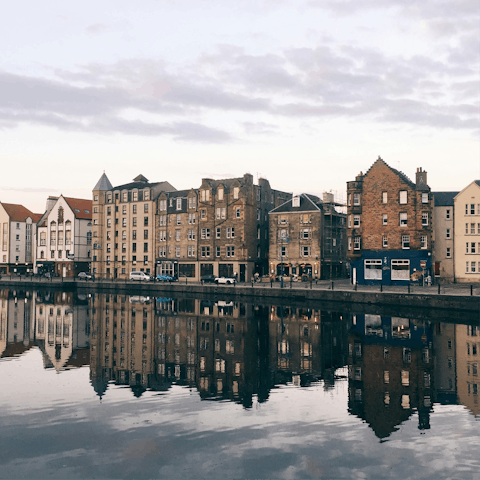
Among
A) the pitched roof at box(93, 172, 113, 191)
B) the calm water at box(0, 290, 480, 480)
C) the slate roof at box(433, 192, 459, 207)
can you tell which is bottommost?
the calm water at box(0, 290, 480, 480)

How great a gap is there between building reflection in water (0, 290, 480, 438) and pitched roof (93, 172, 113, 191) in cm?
5656

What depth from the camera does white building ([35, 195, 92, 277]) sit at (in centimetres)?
10912

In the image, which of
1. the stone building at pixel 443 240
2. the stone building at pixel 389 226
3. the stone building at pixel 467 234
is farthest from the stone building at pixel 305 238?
the stone building at pixel 467 234

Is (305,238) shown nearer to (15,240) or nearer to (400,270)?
(400,270)

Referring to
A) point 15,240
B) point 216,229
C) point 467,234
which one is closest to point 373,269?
point 467,234

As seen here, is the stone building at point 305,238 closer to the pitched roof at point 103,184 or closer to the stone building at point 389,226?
the stone building at point 389,226

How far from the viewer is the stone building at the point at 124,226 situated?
323 ft

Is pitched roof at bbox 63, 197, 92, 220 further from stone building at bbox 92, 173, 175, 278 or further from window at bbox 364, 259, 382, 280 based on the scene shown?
window at bbox 364, 259, 382, 280

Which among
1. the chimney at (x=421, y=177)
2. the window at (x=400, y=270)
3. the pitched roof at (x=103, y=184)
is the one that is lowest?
the window at (x=400, y=270)

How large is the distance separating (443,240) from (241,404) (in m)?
Answer: 60.7

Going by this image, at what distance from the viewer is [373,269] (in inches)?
2721

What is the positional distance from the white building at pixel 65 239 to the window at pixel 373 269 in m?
64.6

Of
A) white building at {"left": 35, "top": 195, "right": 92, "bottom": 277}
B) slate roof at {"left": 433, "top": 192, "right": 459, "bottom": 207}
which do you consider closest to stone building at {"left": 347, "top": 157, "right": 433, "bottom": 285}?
slate roof at {"left": 433, "top": 192, "right": 459, "bottom": 207}

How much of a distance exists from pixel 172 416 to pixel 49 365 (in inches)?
475
